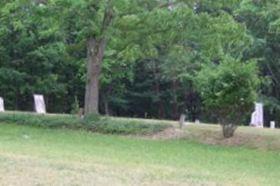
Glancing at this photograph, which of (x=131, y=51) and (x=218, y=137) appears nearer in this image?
(x=218, y=137)

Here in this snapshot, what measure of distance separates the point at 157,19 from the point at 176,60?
46.9 feet

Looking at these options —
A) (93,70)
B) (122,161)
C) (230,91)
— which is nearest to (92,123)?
(93,70)

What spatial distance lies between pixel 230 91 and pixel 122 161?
6.63 m

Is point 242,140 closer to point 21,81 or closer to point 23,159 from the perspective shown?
point 23,159

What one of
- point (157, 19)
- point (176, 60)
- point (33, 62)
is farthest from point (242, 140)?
point (33, 62)

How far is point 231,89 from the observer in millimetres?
18547

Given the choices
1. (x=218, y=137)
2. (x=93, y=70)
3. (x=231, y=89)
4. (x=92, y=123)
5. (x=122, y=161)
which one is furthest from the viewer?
(x=93, y=70)

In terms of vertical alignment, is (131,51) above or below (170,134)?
above

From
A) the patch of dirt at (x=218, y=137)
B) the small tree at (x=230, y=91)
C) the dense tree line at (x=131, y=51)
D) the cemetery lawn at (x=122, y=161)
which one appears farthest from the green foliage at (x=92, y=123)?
the small tree at (x=230, y=91)

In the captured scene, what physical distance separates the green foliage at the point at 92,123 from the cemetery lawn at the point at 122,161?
2.78ft

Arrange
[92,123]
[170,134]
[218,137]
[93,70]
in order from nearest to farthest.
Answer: [218,137], [170,134], [92,123], [93,70]

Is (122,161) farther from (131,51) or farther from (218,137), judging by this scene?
(131,51)

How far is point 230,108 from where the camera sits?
737 inches

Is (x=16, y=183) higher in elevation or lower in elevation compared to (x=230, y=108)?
lower
